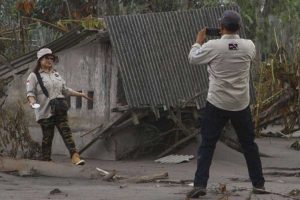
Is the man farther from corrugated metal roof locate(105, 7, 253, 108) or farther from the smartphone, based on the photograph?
corrugated metal roof locate(105, 7, 253, 108)

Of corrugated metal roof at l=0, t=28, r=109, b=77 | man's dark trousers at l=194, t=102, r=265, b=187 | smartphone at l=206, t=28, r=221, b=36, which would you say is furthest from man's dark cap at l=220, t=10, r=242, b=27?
corrugated metal roof at l=0, t=28, r=109, b=77

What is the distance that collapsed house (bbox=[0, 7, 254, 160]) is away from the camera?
11.1 meters

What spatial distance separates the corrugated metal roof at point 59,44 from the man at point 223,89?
4464 mm

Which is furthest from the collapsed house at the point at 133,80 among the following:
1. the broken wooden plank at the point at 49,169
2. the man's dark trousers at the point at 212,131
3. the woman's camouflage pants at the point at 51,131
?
the man's dark trousers at the point at 212,131

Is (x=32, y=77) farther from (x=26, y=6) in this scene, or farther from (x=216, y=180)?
(x=26, y=6)

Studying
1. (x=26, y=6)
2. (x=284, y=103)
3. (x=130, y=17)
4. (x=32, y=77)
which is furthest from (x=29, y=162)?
(x=26, y=6)

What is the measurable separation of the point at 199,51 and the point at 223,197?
56.6 inches

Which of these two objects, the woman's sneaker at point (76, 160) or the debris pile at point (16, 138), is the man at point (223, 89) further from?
the debris pile at point (16, 138)

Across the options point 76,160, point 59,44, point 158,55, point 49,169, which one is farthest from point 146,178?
point 59,44

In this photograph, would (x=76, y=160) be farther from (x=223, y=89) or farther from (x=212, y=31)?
(x=223, y=89)

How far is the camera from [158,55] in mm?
11344

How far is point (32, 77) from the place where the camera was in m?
9.82

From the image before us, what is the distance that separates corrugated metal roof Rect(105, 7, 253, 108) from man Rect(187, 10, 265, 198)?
3.94m

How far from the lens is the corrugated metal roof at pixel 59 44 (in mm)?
11359
